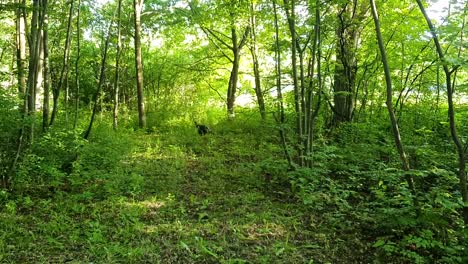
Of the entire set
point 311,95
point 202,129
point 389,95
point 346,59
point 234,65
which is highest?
point 234,65

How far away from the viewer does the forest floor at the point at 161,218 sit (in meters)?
3.85

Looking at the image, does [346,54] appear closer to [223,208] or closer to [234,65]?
[223,208]

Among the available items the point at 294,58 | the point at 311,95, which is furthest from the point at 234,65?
the point at 311,95

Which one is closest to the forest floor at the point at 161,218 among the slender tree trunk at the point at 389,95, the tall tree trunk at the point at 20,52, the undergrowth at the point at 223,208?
the undergrowth at the point at 223,208

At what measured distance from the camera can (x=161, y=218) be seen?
Answer: 4.86m

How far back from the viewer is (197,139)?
9734mm

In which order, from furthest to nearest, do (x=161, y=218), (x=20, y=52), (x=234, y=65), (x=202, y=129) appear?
(x=234, y=65) < (x=202, y=129) < (x=20, y=52) < (x=161, y=218)

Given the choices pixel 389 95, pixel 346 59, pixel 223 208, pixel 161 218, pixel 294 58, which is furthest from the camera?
pixel 346 59

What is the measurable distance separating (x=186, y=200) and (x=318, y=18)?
3613 mm

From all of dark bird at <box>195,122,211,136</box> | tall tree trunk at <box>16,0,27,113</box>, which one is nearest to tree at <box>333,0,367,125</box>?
dark bird at <box>195,122,211,136</box>

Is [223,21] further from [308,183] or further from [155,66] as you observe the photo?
[308,183]

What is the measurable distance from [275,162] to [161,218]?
2.51m

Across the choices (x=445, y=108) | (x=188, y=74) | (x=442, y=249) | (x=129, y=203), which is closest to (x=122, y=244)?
(x=129, y=203)

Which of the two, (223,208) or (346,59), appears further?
(346,59)
